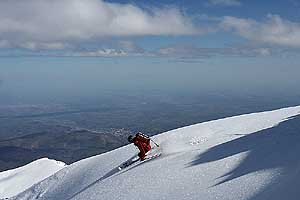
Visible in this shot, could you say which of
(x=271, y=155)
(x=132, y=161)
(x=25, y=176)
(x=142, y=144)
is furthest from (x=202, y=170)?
(x=25, y=176)

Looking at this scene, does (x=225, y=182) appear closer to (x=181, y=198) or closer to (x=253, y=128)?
(x=181, y=198)

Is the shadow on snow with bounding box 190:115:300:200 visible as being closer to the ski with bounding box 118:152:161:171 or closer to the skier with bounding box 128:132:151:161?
the ski with bounding box 118:152:161:171

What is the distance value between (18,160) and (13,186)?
110 metres

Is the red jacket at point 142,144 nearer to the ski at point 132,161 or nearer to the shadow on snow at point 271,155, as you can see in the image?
the ski at point 132,161

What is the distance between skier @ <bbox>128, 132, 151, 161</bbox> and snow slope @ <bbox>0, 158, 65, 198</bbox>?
12404 mm

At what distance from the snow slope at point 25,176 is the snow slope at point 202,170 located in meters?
4.63

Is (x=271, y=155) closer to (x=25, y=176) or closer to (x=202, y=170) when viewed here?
(x=202, y=170)

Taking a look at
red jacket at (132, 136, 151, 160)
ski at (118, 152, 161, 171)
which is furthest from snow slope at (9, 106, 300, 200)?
red jacket at (132, 136, 151, 160)

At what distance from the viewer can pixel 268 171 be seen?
15172 mm

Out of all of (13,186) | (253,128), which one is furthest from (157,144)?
(13,186)

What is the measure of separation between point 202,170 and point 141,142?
6258 millimetres

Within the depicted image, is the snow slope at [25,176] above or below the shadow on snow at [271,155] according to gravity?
below

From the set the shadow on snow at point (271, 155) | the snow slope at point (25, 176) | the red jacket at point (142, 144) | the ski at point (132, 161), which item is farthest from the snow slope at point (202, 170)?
the snow slope at point (25, 176)

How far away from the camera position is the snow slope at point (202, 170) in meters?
14.4
